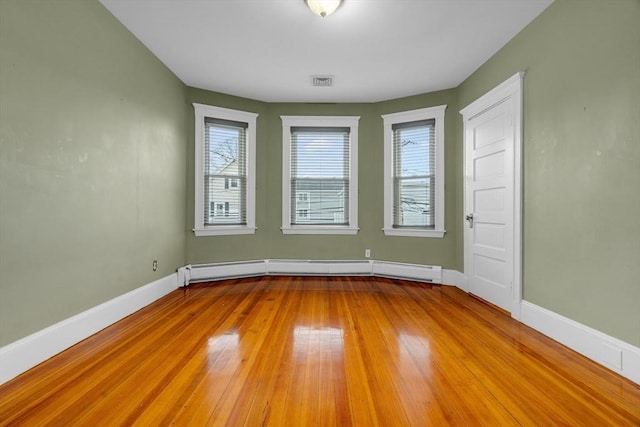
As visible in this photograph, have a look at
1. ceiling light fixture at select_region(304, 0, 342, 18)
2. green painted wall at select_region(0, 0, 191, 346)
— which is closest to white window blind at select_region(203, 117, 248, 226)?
green painted wall at select_region(0, 0, 191, 346)

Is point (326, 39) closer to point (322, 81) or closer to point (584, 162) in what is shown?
point (322, 81)

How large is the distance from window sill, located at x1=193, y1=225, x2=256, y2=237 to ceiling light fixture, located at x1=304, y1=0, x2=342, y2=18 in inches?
115

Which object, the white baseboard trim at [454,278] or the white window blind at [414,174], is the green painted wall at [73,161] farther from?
the white baseboard trim at [454,278]

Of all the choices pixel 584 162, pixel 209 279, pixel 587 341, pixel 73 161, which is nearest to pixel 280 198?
pixel 209 279

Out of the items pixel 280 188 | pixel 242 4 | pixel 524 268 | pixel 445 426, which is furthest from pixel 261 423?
pixel 280 188

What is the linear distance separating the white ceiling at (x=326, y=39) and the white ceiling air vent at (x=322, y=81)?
85 millimetres

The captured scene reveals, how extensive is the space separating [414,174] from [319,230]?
161 centimetres

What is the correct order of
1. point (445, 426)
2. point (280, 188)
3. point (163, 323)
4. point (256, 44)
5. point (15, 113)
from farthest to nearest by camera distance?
point (280, 188) → point (256, 44) → point (163, 323) → point (15, 113) → point (445, 426)

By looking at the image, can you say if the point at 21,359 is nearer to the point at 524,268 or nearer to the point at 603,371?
the point at 603,371

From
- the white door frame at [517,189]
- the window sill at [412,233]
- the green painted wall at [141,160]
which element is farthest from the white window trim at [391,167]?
the white door frame at [517,189]

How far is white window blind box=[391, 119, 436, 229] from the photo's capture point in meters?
4.30

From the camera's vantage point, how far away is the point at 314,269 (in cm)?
462

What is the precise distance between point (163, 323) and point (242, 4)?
2787mm

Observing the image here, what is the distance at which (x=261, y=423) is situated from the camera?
142 cm
